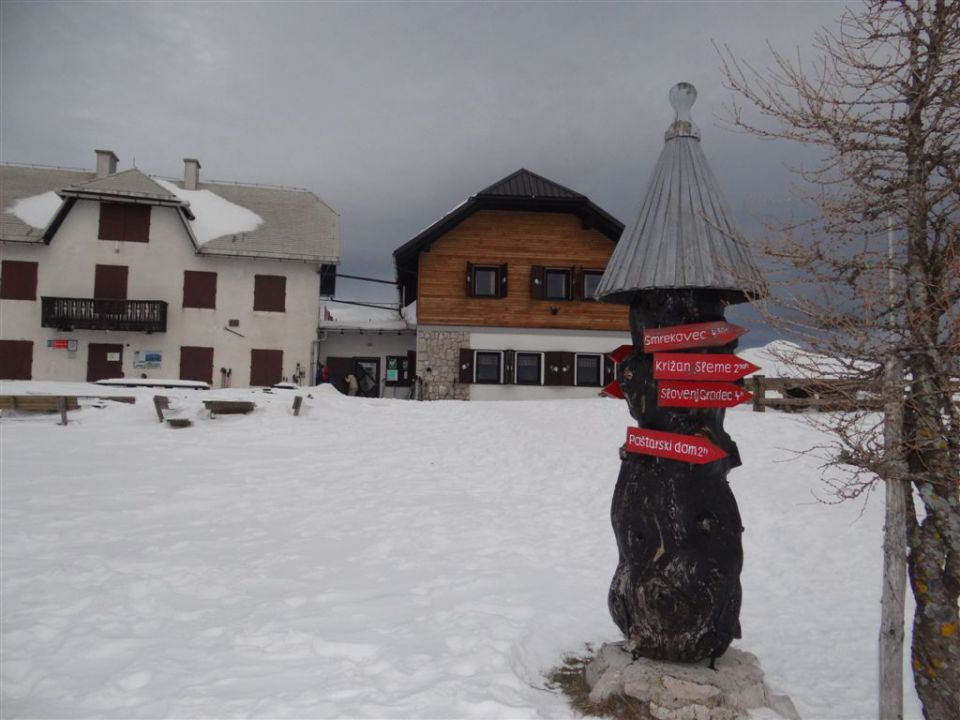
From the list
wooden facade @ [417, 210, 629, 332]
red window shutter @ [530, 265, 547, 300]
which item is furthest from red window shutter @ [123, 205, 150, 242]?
red window shutter @ [530, 265, 547, 300]

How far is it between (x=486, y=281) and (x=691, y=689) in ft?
68.8

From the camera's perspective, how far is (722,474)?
488cm

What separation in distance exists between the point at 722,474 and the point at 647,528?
2.14 feet

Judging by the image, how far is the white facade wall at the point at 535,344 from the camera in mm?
24453

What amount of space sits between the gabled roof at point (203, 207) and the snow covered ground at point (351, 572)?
39.6 ft

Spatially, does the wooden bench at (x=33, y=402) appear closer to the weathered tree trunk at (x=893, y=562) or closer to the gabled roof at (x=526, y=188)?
the gabled roof at (x=526, y=188)

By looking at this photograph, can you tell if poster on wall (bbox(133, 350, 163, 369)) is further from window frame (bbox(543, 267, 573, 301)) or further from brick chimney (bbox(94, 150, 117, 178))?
window frame (bbox(543, 267, 573, 301))

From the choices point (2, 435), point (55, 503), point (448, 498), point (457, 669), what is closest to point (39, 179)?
point (2, 435)

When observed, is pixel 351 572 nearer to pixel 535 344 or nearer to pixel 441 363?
pixel 441 363

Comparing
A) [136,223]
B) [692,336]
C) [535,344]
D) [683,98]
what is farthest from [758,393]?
[136,223]

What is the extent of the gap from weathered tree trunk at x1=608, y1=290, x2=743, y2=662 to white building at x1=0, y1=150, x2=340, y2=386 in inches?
864

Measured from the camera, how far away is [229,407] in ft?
52.5

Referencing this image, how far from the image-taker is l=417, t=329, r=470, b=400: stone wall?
24.2 m

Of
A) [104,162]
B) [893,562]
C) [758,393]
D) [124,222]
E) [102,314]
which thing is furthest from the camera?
[104,162]
